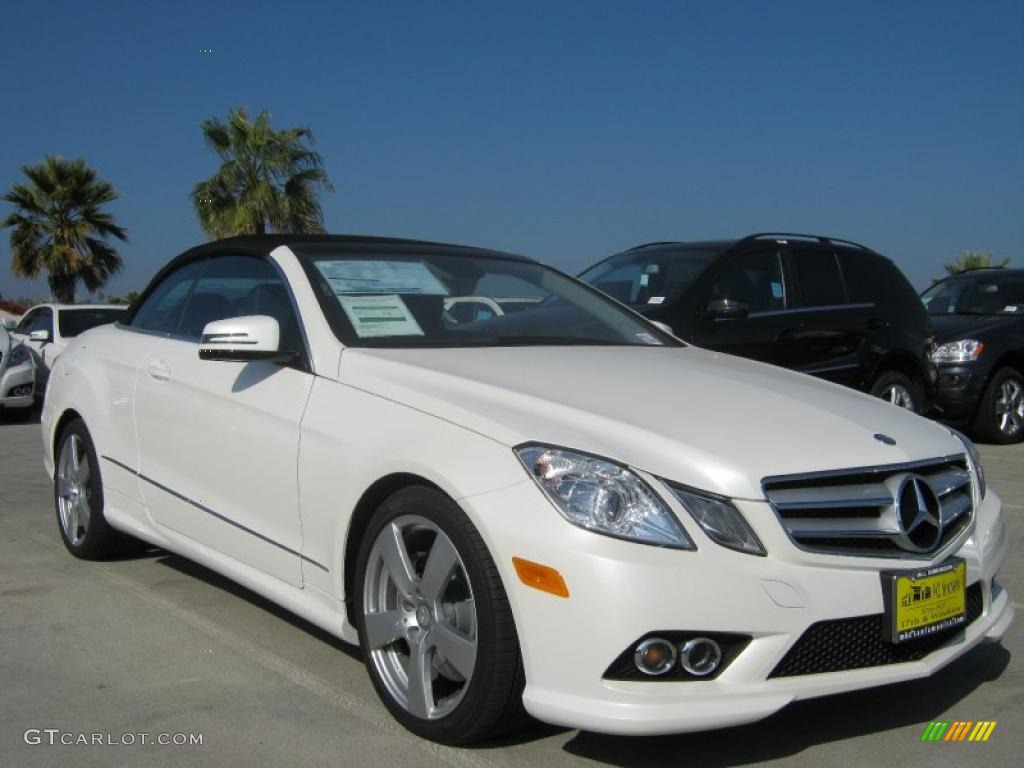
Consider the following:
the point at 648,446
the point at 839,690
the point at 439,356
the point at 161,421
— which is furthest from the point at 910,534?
the point at 161,421

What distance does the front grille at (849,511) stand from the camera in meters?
3.02

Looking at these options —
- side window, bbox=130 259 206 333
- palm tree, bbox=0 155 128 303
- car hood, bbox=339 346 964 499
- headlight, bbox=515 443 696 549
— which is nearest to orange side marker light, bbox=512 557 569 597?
headlight, bbox=515 443 696 549

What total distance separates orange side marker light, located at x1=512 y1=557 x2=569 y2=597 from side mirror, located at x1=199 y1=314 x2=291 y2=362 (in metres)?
1.41

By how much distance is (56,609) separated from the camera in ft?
15.3

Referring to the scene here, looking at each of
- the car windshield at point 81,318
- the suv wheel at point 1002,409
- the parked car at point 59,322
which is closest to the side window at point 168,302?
the suv wheel at point 1002,409

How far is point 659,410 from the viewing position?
3346 millimetres

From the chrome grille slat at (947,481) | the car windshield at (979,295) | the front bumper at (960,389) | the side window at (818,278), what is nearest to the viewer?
the chrome grille slat at (947,481)

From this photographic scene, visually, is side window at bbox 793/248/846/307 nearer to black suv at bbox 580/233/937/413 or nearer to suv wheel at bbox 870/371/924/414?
black suv at bbox 580/233/937/413

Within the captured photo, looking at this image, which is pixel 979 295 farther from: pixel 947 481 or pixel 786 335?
pixel 947 481

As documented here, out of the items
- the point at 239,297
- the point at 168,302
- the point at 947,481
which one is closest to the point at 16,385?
the point at 168,302

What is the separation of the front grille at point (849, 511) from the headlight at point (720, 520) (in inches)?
4.4

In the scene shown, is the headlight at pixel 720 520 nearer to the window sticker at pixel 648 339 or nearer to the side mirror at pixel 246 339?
the side mirror at pixel 246 339

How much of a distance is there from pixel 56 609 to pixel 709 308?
14.0ft

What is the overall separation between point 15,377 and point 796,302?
867cm
